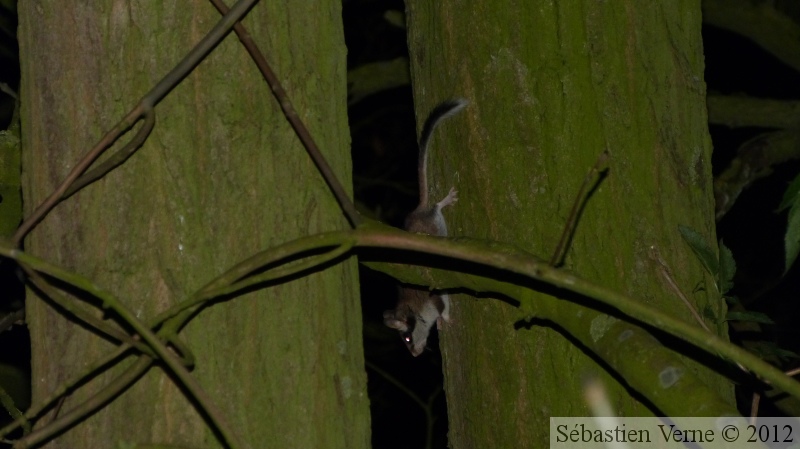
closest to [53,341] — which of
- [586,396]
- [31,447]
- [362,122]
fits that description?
[31,447]

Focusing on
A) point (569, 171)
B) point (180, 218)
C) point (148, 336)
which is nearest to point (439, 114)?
point (569, 171)

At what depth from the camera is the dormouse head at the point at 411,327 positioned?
5359mm

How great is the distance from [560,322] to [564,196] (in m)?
0.54

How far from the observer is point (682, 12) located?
239 cm

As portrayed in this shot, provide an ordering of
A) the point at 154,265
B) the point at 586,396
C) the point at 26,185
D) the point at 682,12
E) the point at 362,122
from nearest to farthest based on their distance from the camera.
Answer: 1. the point at 154,265
2. the point at 26,185
3. the point at 586,396
4. the point at 682,12
5. the point at 362,122

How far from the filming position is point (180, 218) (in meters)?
1.53

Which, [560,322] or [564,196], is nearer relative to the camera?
[560,322]

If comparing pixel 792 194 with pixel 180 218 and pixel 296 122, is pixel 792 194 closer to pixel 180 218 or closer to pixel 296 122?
pixel 296 122

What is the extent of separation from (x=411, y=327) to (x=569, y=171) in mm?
3301

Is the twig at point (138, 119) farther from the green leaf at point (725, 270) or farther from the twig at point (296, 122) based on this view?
the green leaf at point (725, 270)

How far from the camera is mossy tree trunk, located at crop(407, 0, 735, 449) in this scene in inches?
84.4

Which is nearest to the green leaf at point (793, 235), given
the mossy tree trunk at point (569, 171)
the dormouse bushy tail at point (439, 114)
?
the mossy tree trunk at point (569, 171)

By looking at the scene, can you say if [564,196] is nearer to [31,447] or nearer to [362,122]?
[31,447]

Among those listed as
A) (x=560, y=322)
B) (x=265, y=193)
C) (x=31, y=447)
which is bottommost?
(x=31, y=447)
